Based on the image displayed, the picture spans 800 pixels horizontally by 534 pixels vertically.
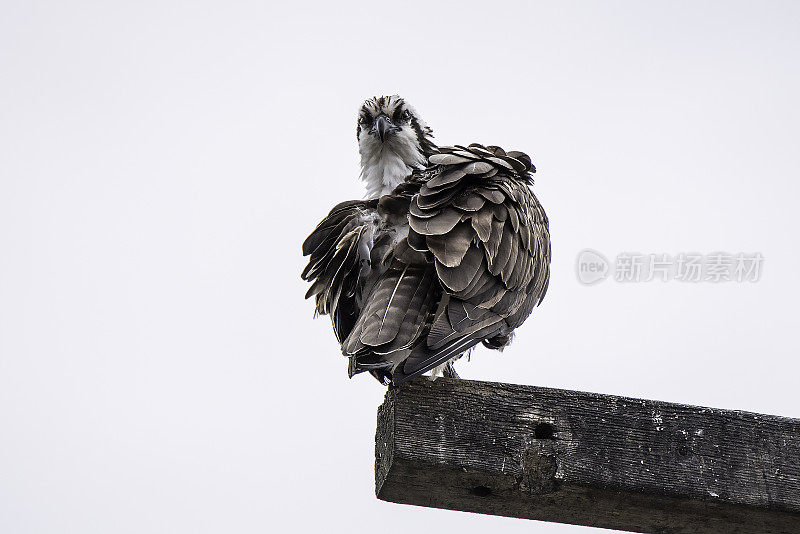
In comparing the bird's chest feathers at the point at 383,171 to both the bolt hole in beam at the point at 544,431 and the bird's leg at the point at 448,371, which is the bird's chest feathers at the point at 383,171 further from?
the bolt hole in beam at the point at 544,431

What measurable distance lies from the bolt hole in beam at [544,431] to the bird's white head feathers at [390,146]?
317 cm

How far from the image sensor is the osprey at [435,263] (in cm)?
339

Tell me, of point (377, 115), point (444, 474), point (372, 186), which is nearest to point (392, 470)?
point (444, 474)

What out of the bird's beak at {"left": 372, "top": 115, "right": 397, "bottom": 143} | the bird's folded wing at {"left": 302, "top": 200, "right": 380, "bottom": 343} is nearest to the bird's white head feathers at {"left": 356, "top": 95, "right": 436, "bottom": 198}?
the bird's beak at {"left": 372, "top": 115, "right": 397, "bottom": 143}

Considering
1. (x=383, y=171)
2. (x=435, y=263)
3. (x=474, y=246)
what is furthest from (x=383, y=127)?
(x=435, y=263)

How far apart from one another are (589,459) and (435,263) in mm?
1237

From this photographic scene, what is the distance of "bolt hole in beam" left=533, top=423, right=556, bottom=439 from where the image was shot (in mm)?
2639

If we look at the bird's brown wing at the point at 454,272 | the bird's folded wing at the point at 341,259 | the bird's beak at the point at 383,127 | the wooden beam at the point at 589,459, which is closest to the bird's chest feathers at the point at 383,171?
the bird's beak at the point at 383,127

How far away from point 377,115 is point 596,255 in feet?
10.4

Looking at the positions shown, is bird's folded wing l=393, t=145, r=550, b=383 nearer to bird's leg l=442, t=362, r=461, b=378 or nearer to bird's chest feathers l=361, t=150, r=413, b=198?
bird's leg l=442, t=362, r=461, b=378

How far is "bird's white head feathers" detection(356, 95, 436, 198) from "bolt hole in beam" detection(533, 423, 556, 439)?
3.17 m

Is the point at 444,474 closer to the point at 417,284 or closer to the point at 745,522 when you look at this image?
the point at 745,522

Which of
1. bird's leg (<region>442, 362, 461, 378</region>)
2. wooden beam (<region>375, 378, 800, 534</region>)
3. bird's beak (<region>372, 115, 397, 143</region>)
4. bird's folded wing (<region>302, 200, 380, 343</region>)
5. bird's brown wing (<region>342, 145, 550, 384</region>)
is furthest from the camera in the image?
bird's beak (<region>372, 115, 397, 143</region>)

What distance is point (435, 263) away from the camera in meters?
3.61
